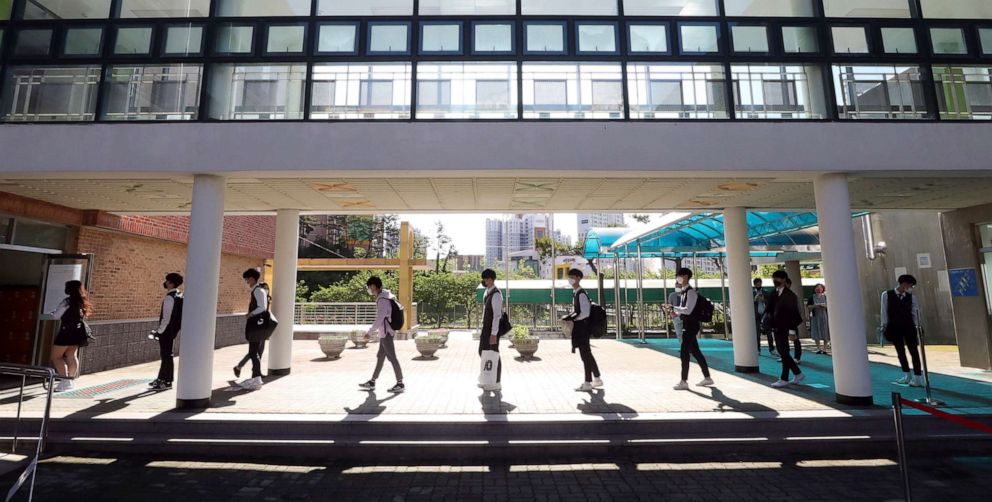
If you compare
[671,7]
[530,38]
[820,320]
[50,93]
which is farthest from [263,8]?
[820,320]

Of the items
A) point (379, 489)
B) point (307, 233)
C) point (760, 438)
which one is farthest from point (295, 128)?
point (307, 233)

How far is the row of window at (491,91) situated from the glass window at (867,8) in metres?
0.87

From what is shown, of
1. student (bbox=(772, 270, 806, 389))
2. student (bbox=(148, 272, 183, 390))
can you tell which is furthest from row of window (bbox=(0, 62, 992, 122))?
student (bbox=(772, 270, 806, 389))

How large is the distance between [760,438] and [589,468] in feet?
7.47

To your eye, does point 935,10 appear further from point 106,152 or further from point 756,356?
point 106,152

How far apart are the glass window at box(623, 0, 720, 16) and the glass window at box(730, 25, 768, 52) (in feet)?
1.45

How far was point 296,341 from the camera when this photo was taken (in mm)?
16172

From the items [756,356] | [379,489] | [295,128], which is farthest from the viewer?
[756,356]

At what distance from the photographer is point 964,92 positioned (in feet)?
22.7

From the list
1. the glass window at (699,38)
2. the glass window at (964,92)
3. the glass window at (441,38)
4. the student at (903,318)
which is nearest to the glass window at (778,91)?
the glass window at (699,38)

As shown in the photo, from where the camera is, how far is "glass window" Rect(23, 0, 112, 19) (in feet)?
22.8

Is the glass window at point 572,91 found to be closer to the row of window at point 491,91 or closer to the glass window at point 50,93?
the row of window at point 491,91

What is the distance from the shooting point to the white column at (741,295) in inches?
346

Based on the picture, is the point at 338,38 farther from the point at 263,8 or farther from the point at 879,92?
the point at 879,92
